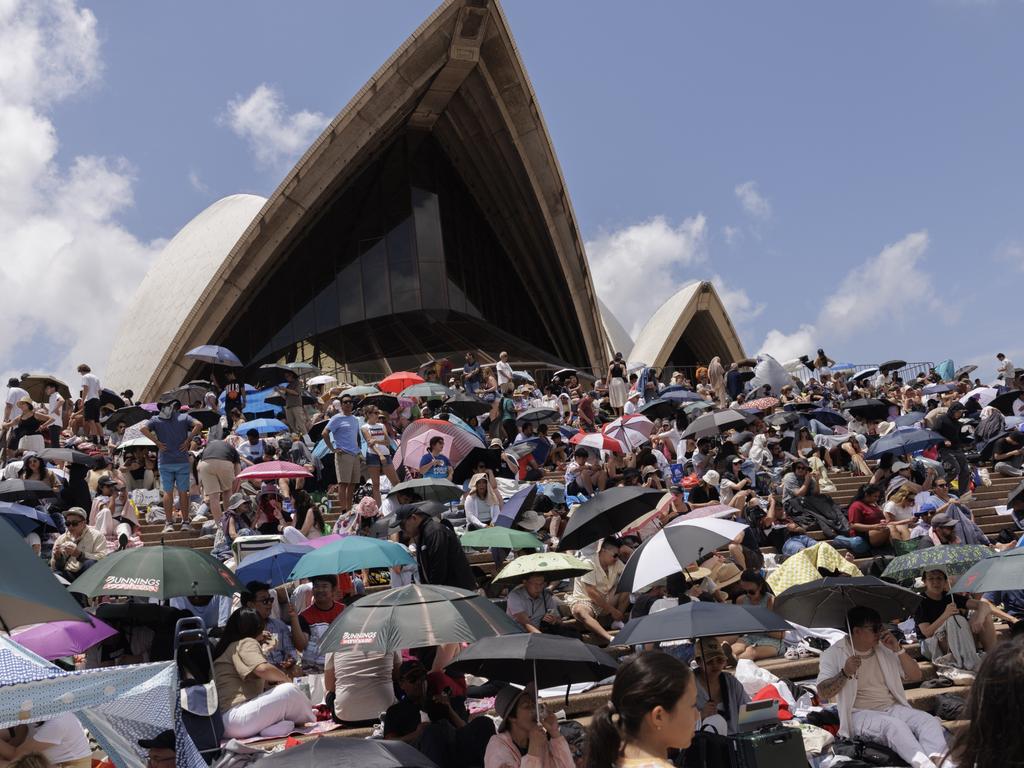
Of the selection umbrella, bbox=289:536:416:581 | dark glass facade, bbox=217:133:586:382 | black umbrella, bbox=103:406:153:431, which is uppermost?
dark glass facade, bbox=217:133:586:382

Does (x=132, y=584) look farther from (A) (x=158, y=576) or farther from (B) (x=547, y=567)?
(B) (x=547, y=567)

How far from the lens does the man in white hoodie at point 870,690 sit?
5199mm

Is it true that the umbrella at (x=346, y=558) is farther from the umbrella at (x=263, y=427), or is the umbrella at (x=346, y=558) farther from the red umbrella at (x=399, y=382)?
the red umbrella at (x=399, y=382)

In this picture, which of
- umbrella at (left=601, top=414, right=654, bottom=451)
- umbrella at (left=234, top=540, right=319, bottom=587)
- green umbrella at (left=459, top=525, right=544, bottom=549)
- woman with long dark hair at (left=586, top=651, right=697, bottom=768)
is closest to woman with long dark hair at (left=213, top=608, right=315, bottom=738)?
umbrella at (left=234, top=540, right=319, bottom=587)

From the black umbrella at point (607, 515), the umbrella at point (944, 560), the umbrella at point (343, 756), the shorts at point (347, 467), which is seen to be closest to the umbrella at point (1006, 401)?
the umbrella at point (944, 560)

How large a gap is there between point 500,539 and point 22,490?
4.26 metres

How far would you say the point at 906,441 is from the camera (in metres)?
11.5

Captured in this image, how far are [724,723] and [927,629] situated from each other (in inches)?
93.6

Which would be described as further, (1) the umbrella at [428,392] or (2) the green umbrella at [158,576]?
(1) the umbrella at [428,392]

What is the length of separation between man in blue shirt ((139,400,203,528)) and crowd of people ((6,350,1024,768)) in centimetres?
3

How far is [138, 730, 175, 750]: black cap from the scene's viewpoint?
14.1 feet

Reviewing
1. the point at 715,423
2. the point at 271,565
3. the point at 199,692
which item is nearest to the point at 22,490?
the point at 271,565

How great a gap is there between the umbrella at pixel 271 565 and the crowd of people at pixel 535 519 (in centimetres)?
12

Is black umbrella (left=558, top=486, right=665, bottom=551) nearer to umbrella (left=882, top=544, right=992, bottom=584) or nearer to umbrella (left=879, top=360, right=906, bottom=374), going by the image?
umbrella (left=882, top=544, right=992, bottom=584)
